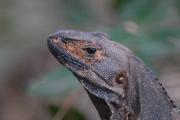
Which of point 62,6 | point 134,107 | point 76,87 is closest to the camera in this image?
point 134,107

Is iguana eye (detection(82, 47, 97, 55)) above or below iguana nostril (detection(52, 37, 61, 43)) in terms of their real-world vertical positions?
above

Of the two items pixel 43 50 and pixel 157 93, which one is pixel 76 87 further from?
pixel 43 50

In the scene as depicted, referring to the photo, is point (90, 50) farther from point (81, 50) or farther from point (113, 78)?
point (113, 78)

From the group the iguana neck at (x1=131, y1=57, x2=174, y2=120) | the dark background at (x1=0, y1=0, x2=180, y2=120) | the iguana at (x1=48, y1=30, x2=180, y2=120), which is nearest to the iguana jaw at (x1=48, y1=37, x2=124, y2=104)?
the iguana at (x1=48, y1=30, x2=180, y2=120)

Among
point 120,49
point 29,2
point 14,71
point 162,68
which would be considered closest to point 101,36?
point 120,49

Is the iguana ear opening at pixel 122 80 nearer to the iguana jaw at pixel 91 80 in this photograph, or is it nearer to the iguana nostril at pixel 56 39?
the iguana jaw at pixel 91 80

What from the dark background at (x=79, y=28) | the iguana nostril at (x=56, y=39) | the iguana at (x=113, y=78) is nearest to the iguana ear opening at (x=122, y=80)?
the iguana at (x=113, y=78)

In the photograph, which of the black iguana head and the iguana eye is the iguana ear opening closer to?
the black iguana head
